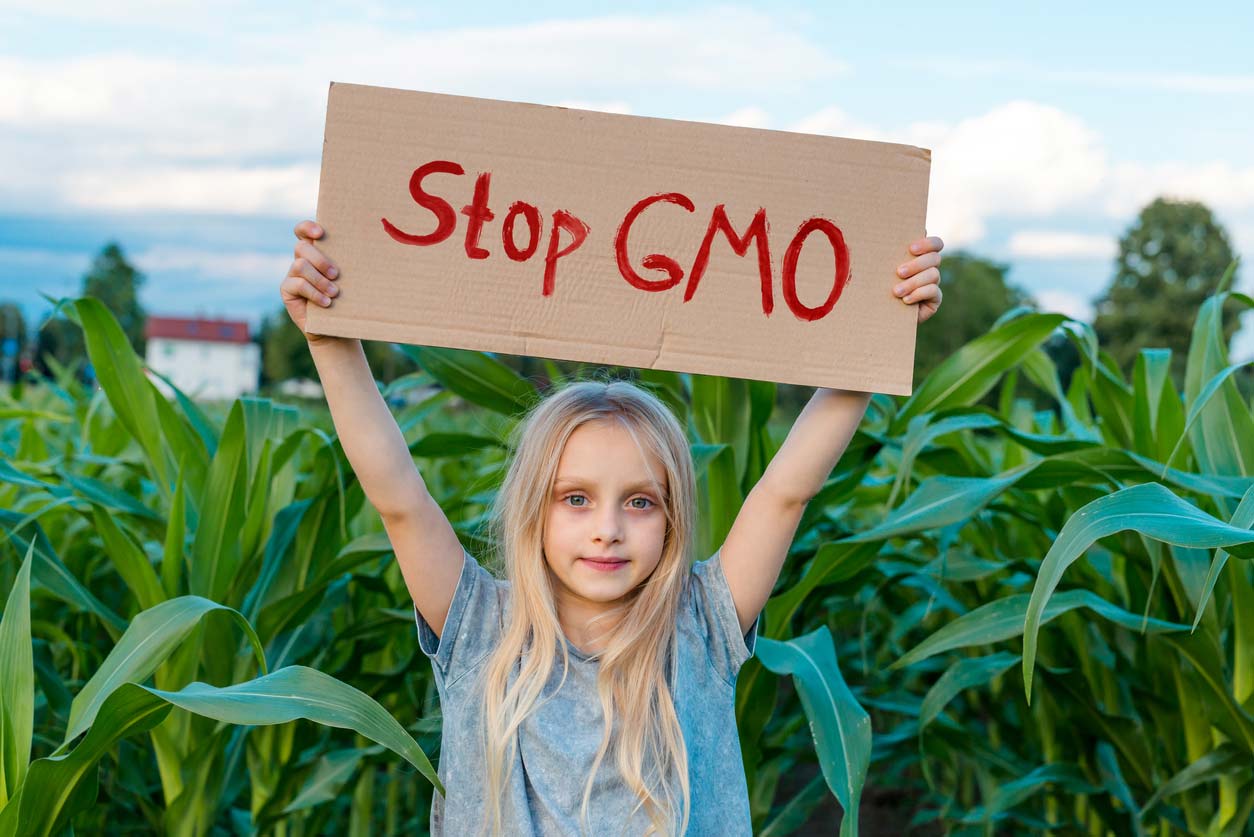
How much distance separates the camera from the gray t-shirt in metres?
1.22

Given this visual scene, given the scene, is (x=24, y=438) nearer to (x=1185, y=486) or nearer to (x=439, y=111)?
(x=439, y=111)

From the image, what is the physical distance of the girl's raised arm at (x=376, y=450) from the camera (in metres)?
1.14

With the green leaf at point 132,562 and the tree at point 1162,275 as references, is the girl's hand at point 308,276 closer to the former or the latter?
the green leaf at point 132,562

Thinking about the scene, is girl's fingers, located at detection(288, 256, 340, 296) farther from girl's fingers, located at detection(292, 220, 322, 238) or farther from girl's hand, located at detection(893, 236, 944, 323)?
girl's hand, located at detection(893, 236, 944, 323)

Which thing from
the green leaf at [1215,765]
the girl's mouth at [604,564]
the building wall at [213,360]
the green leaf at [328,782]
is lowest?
the green leaf at [328,782]

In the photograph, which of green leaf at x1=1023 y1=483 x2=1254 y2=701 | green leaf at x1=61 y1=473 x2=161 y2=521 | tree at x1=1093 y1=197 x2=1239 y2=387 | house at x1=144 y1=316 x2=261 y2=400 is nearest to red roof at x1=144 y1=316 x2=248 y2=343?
house at x1=144 y1=316 x2=261 y2=400

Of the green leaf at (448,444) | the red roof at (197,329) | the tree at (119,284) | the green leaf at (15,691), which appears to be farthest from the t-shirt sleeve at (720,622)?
the red roof at (197,329)

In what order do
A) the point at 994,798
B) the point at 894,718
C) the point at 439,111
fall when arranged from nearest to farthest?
the point at 439,111 < the point at 994,798 < the point at 894,718

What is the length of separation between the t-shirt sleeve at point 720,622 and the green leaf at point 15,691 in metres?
0.70

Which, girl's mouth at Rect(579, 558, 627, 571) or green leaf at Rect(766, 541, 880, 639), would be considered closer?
girl's mouth at Rect(579, 558, 627, 571)

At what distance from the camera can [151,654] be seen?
119cm

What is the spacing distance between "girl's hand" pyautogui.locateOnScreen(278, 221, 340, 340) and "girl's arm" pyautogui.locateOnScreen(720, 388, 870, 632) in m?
0.50

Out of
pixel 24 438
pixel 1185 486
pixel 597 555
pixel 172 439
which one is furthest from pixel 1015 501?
pixel 24 438

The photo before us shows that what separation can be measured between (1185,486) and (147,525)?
58.4 inches
